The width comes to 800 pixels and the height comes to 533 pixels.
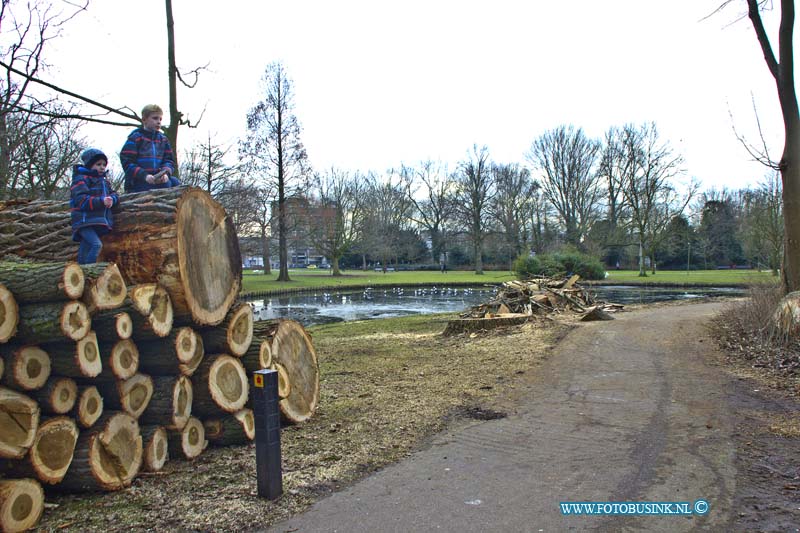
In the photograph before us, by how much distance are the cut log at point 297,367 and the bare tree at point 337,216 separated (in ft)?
144

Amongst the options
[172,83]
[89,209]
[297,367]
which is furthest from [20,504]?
[172,83]

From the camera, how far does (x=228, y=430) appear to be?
4.86 meters

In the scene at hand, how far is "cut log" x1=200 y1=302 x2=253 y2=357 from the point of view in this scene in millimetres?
4938

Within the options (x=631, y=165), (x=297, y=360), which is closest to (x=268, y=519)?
(x=297, y=360)

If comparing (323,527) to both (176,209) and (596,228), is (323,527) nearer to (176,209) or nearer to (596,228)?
(176,209)

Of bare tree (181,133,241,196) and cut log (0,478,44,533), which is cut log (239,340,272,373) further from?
bare tree (181,133,241,196)

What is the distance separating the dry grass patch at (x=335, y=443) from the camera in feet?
11.6

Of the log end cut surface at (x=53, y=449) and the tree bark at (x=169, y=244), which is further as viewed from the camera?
the tree bark at (x=169, y=244)

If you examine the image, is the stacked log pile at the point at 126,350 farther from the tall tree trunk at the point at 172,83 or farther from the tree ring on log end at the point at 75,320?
the tall tree trunk at the point at 172,83

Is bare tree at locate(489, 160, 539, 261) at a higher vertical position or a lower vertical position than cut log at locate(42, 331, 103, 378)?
higher

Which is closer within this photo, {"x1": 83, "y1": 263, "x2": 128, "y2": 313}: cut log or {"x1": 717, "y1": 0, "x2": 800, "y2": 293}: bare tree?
{"x1": 83, "y1": 263, "x2": 128, "y2": 313}: cut log

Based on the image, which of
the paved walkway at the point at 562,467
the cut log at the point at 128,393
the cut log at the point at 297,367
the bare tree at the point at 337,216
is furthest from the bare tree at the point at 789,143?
the bare tree at the point at 337,216

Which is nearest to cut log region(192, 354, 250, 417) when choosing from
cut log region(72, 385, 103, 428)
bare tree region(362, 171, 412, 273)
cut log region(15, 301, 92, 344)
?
cut log region(72, 385, 103, 428)

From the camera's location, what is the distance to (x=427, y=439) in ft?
16.6
